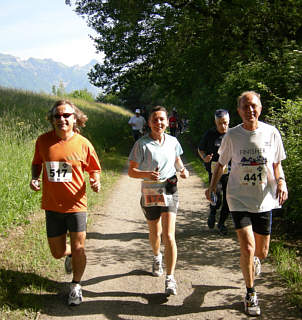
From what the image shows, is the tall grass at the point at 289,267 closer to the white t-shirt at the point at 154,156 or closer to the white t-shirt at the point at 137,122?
the white t-shirt at the point at 154,156

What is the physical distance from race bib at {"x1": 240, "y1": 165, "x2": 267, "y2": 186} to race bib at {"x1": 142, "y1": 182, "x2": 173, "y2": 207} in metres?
0.93

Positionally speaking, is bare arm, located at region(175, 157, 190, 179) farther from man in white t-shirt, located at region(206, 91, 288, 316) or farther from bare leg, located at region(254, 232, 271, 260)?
bare leg, located at region(254, 232, 271, 260)

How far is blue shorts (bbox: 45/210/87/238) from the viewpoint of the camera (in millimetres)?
4016

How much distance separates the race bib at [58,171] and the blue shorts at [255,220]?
5.73ft

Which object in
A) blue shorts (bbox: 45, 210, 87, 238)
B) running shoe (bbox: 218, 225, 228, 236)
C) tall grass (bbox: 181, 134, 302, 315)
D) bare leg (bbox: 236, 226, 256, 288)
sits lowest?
tall grass (bbox: 181, 134, 302, 315)

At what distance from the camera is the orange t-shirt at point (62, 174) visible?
400cm

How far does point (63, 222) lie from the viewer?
4.14 meters

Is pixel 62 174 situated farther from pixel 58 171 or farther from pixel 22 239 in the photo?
pixel 22 239

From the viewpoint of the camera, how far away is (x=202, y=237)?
6418 millimetres

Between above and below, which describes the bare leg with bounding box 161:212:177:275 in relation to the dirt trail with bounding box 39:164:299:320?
above

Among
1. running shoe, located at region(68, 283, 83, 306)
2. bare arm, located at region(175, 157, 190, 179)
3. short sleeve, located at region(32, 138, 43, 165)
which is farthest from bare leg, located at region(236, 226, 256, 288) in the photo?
short sleeve, located at region(32, 138, 43, 165)

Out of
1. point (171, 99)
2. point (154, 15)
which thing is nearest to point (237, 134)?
point (154, 15)

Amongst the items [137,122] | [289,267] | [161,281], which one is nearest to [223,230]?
[289,267]

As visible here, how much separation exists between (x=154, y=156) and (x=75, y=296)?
67.1 inches
